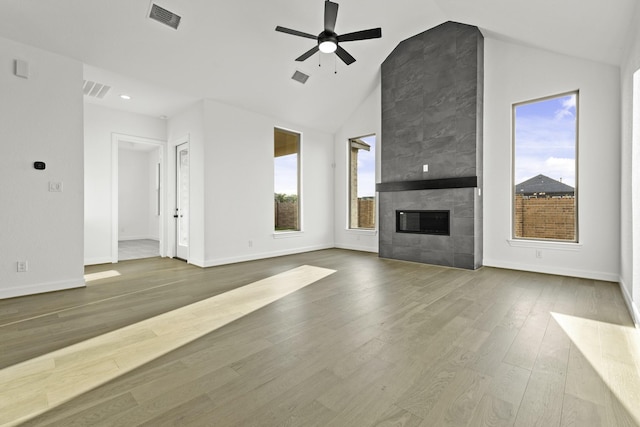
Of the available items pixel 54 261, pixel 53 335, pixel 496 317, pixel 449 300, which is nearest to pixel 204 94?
pixel 54 261

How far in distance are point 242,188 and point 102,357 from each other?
406cm

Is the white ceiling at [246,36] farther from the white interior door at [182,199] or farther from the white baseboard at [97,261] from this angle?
the white baseboard at [97,261]

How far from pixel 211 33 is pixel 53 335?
3892mm

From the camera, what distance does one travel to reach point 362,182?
7465 mm

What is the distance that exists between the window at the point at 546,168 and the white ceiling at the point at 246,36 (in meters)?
0.83

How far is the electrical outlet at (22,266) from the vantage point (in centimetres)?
361

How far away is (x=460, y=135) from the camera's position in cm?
524

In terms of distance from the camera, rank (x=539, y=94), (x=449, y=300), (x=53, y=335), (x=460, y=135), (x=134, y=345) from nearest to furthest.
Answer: (x=134, y=345)
(x=53, y=335)
(x=449, y=300)
(x=539, y=94)
(x=460, y=135)

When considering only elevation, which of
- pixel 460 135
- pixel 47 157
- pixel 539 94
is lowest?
pixel 47 157

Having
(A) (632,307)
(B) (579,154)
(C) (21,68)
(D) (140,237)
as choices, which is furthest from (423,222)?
(D) (140,237)

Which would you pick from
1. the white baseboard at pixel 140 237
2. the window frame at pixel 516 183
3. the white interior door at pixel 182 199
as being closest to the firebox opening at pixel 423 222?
the window frame at pixel 516 183

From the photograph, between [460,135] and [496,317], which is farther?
[460,135]

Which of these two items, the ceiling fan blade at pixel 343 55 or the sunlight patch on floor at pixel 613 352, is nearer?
the sunlight patch on floor at pixel 613 352

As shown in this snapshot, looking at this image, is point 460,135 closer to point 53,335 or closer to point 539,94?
point 539,94
